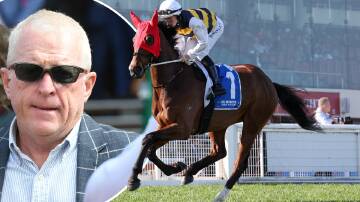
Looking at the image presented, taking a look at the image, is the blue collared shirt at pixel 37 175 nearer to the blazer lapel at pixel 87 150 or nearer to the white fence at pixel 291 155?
the blazer lapel at pixel 87 150

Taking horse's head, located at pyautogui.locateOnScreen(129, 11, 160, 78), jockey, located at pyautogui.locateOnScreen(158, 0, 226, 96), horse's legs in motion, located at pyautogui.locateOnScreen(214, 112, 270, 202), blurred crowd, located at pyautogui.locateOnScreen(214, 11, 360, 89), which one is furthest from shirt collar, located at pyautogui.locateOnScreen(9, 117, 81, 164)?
blurred crowd, located at pyautogui.locateOnScreen(214, 11, 360, 89)

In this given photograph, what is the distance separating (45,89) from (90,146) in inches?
5.0

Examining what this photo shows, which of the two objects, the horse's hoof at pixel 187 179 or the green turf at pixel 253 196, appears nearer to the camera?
the green turf at pixel 253 196

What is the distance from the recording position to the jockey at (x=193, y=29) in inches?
219

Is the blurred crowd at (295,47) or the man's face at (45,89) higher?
the man's face at (45,89)

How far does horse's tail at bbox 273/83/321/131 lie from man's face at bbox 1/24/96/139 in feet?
23.1

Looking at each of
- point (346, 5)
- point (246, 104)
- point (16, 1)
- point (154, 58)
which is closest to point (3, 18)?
point (16, 1)

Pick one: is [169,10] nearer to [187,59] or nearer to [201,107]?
[187,59]

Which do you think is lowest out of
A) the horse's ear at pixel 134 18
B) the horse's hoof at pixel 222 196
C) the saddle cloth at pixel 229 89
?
the horse's hoof at pixel 222 196

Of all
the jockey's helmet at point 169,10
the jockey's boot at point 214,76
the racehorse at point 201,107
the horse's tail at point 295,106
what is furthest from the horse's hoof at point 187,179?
the jockey's helmet at point 169,10

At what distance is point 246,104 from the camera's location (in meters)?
7.13

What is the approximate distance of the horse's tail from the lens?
26.0 ft

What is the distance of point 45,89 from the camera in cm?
91

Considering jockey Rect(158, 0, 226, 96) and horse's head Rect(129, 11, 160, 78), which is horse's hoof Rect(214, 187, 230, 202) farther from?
horse's head Rect(129, 11, 160, 78)
